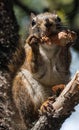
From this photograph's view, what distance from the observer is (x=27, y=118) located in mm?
3553

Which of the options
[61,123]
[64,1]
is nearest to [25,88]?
[61,123]

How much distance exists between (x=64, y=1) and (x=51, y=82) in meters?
1.75

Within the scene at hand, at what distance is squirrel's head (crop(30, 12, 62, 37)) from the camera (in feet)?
10.3

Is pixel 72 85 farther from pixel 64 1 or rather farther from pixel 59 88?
pixel 64 1

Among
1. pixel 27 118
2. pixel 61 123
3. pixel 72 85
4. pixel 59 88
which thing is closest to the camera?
pixel 72 85

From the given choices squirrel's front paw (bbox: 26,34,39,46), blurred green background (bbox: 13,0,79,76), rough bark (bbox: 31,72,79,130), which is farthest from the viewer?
blurred green background (bbox: 13,0,79,76)

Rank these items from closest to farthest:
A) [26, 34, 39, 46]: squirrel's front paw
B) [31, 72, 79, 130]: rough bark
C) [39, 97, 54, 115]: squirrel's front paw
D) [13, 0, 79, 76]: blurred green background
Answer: [31, 72, 79, 130]: rough bark, [39, 97, 54, 115]: squirrel's front paw, [26, 34, 39, 46]: squirrel's front paw, [13, 0, 79, 76]: blurred green background

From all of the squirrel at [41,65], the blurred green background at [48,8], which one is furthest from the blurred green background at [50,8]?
the squirrel at [41,65]

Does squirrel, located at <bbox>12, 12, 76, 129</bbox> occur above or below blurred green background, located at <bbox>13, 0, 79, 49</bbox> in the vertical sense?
below

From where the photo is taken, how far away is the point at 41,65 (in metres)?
3.44

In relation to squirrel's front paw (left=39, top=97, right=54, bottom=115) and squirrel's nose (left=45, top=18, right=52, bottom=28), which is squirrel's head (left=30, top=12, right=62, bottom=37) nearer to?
squirrel's nose (left=45, top=18, right=52, bottom=28)

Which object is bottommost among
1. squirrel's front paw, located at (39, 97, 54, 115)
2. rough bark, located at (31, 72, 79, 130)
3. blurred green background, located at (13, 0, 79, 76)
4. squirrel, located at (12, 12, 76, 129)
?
rough bark, located at (31, 72, 79, 130)

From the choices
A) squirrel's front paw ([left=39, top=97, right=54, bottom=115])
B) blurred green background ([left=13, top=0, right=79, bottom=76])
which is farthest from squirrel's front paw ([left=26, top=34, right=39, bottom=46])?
blurred green background ([left=13, top=0, right=79, bottom=76])

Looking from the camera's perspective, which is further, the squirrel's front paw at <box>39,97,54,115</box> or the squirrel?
the squirrel
